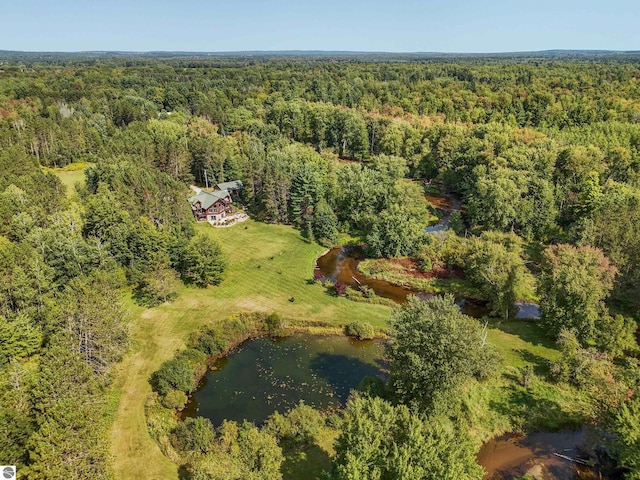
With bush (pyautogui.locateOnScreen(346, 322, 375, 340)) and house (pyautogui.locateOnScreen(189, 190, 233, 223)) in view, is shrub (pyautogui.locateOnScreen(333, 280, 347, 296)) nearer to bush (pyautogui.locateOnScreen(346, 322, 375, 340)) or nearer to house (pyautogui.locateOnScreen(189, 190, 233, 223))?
bush (pyautogui.locateOnScreen(346, 322, 375, 340))

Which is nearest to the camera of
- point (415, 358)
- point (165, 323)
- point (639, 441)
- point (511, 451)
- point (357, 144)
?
point (639, 441)

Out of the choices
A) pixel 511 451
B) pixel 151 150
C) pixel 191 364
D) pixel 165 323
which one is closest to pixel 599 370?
pixel 511 451

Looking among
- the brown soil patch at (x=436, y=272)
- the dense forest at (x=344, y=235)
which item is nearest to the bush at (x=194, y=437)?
the dense forest at (x=344, y=235)

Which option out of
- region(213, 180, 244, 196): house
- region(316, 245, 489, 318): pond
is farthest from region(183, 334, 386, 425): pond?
region(213, 180, 244, 196): house

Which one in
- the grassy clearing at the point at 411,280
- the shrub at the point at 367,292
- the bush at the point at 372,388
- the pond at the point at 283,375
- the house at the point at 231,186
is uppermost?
the house at the point at 231,186

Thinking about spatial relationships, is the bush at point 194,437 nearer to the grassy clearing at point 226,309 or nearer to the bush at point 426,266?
the grassy clearing at point 226,309

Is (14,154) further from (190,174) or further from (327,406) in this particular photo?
(327,406)
